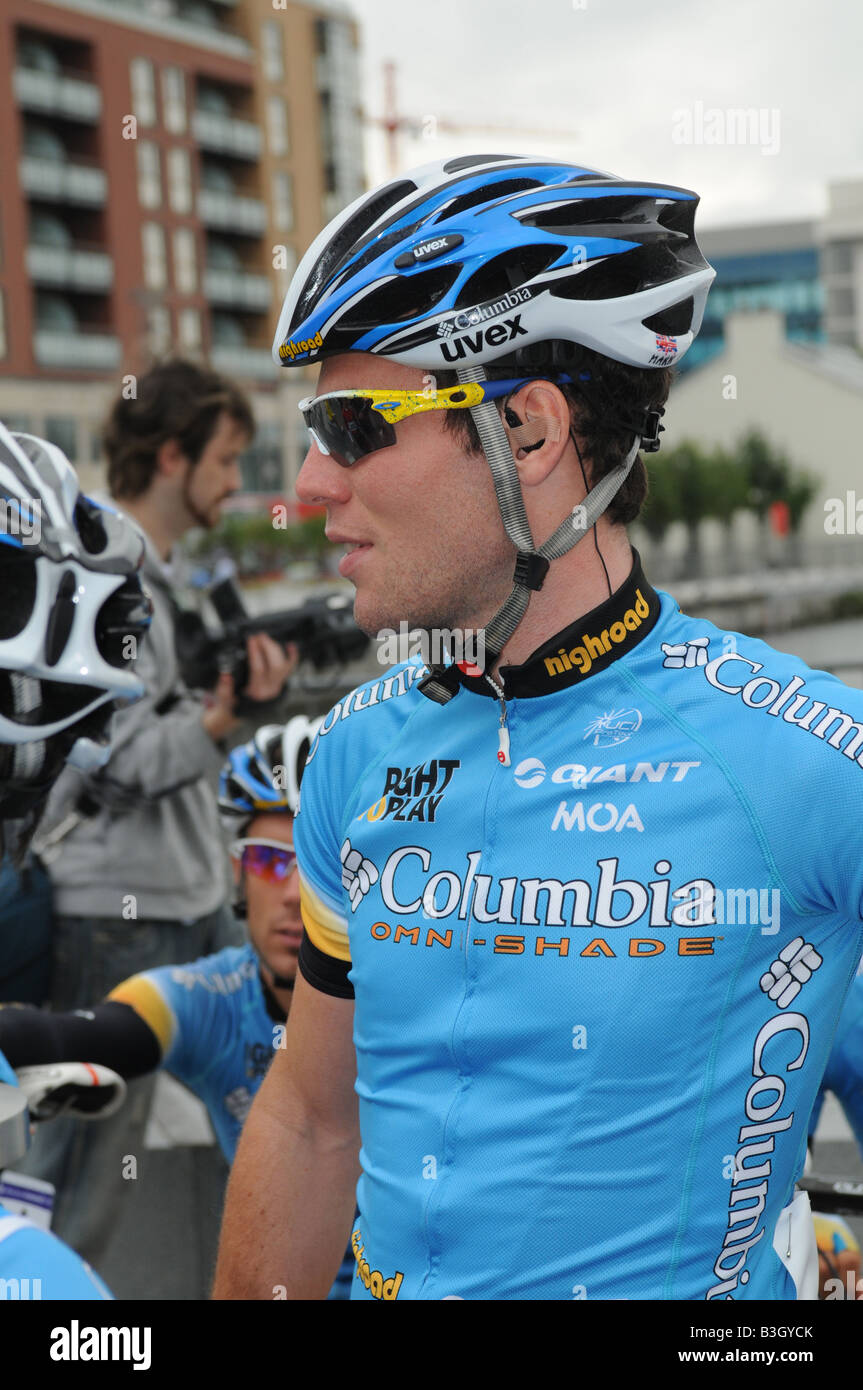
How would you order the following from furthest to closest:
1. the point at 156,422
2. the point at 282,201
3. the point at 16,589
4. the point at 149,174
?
the point at 282,201 → the point at 149,174 → the point at 156,422 → the point at 16,589

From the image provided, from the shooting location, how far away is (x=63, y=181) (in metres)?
51.7

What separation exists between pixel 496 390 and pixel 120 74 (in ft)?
193

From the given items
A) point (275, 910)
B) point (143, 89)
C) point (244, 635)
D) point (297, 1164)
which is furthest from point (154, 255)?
point (297, 1164)

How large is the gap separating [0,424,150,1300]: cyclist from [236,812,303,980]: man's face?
2.97 ft

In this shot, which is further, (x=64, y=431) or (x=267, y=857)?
(x=64, y=431)

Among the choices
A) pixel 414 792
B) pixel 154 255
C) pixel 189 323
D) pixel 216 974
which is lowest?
pixel 216 974

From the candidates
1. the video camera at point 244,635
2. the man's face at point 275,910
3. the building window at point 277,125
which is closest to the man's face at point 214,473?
the video camera at point 244,635

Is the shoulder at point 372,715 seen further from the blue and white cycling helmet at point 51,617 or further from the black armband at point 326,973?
the blue and white cycling helmet at point 51,617

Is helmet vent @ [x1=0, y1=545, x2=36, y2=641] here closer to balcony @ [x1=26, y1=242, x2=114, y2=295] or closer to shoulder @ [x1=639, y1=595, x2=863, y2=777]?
shoulder @ [x1=639, y1=595, x2=863, y2=777]

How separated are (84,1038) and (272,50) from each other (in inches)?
2580

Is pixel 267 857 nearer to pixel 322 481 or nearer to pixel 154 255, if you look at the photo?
pixel 322 481

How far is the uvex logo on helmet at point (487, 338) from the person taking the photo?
1.83 m
